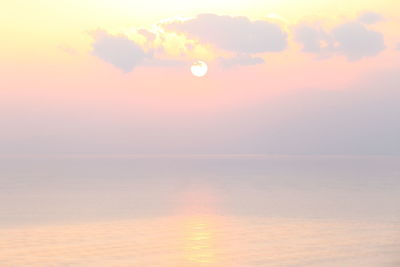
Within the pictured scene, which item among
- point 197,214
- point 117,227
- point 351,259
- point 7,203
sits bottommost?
point 351,259

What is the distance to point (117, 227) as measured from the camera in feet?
153

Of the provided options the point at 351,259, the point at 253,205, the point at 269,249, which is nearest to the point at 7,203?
the point at 253,205

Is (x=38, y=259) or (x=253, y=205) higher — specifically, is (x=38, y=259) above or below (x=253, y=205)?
below

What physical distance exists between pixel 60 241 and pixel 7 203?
102 ft

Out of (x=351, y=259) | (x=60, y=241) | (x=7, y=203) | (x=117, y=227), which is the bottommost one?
(x=351, y=259)

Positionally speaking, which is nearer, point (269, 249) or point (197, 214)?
point (269, 249)

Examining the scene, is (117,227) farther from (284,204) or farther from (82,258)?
(284,204)

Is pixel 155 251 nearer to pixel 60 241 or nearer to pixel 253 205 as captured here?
pixel 60 241

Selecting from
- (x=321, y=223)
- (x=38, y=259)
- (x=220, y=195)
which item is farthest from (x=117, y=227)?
(x=220, y=195)

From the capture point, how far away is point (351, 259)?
3469 cm

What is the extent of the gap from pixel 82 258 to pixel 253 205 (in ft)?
115

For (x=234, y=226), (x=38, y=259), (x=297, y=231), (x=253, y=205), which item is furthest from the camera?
(x=253, y=205)

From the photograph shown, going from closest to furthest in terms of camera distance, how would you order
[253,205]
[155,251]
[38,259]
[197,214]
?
[38,259] < [155,251] < [197,214] < [253,205]

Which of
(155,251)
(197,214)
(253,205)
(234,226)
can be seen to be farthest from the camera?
(253,205)
